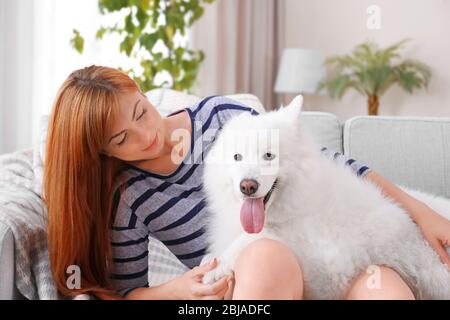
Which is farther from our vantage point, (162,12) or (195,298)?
(162,12)

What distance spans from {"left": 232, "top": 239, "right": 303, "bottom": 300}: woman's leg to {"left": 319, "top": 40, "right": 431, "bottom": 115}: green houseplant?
3.28m

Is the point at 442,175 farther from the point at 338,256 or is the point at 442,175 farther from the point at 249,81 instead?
the point at 249,81

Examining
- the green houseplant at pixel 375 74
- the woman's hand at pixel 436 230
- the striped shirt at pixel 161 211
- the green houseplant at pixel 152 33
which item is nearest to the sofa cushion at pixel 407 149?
the striped shirt at pixel 161 211

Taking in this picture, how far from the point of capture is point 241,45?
467 cm

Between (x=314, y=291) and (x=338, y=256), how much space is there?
0.31 feet

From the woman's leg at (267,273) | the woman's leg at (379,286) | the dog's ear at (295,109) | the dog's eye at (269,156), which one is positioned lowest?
the woman's leg at (379,286)

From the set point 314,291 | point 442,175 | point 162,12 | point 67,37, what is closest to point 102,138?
point 314,291

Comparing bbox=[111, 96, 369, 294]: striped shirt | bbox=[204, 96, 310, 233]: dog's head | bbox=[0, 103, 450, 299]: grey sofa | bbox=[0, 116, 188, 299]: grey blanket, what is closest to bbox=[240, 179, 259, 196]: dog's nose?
bbox=[204, 96, 310, 233]: dog's head

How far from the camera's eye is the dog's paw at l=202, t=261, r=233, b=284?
118 cm

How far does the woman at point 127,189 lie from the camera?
4.31 feet

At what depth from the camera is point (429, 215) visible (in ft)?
4.14

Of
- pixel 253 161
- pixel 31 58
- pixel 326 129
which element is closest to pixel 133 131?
pixel 253 161

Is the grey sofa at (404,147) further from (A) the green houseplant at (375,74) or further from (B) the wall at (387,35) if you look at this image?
(B) the wall at (387,35)

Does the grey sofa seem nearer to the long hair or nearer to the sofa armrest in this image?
the long hair
